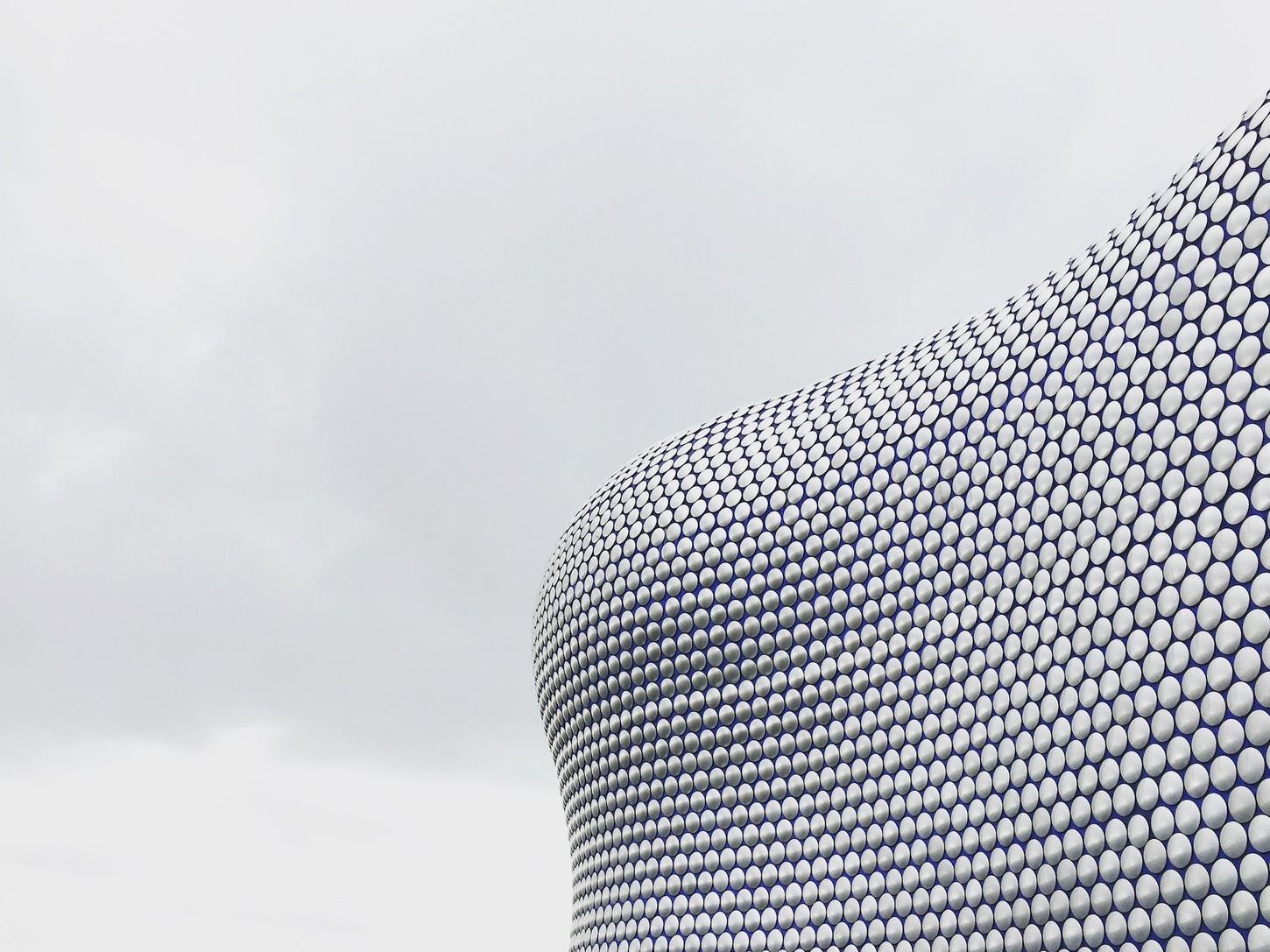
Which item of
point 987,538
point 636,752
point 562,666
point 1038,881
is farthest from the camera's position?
point 562,666

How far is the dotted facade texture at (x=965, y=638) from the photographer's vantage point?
11289 mm

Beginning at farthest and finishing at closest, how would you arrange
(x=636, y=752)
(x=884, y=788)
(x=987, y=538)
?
(x=636, y=752), (x=884, y=788), (x=987, y=538)

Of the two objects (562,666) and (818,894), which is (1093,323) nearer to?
(818,894)

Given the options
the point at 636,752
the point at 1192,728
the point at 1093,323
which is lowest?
the point at 1192,728

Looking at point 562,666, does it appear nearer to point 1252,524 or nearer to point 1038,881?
point 1038,881

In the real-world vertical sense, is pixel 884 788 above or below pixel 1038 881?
above

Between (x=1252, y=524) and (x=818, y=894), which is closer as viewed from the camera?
(x=1252, y=524)

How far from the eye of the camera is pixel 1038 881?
12977 mm

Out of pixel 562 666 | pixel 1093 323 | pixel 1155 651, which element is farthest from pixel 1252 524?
pixel 562 666

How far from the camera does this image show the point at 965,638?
14812mm

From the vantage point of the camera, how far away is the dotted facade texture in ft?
37.0

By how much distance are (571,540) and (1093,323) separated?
428 inches

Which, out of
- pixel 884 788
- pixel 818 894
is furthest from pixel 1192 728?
pixel 818 894

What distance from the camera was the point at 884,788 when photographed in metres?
15.8
